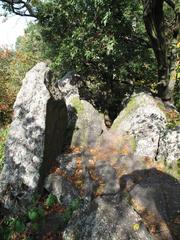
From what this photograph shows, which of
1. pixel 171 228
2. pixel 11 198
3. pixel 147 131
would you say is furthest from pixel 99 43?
pixel 171 228

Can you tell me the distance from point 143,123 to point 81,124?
8.30 feet

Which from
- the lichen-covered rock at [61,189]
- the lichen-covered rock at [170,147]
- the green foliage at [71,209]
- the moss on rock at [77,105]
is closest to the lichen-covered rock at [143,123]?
the lichen-covered rock at [170,147]

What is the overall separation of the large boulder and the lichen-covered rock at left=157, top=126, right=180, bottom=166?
142 inches

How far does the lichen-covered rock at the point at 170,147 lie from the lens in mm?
11284

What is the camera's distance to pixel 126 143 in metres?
12.5

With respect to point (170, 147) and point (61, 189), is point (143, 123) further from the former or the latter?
point (61, 189)

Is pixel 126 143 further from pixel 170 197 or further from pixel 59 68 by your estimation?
pixel 59 68

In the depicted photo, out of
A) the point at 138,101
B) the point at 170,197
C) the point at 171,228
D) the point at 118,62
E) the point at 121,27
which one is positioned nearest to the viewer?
the point at 171,228

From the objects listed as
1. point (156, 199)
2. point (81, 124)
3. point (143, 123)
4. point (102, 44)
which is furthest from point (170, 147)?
point (102, 44)

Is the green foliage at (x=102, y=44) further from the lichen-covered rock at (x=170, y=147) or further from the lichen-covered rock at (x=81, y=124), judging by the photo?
the lichen-covered rock at (x=170, y=147)

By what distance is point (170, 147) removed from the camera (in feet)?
37.8

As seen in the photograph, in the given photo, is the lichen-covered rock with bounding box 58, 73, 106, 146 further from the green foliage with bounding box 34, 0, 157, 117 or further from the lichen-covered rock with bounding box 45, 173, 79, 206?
the lichen-covered rock with bounding box 45, 173, 79, 206

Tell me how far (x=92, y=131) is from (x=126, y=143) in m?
1.71

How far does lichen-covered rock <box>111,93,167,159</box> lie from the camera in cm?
1209
